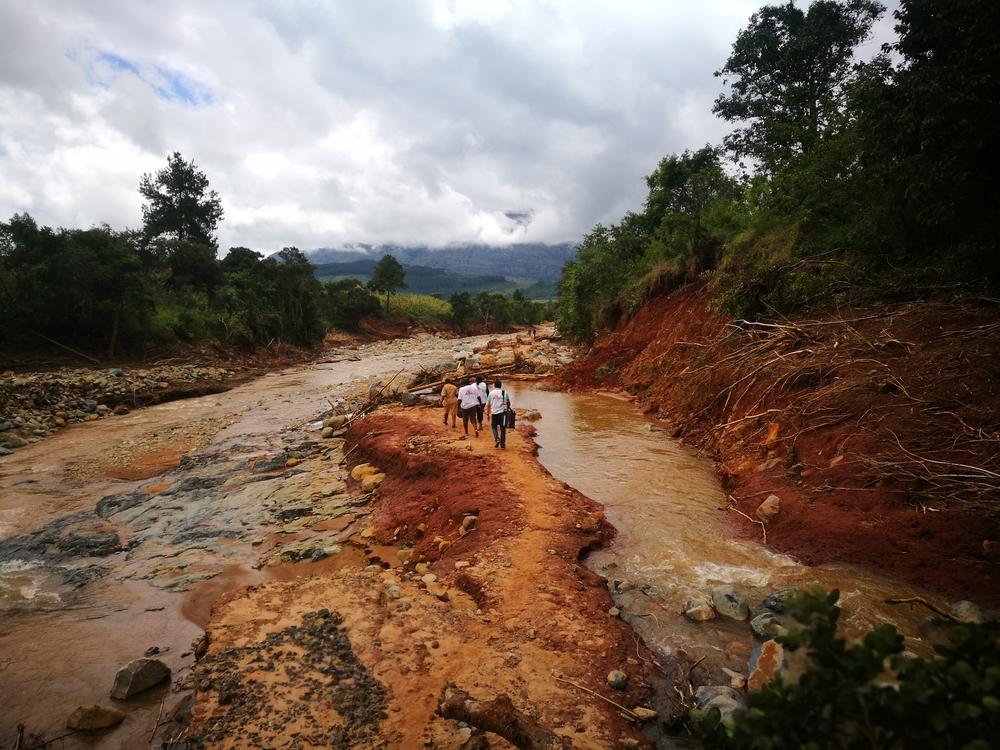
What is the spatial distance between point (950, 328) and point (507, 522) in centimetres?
803

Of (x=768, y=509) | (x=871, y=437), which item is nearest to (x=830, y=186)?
(x=871, y=437)

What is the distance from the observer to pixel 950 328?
8.07m

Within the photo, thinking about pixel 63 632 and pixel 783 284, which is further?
pixel 783 284

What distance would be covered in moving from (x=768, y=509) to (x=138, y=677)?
24.9ft

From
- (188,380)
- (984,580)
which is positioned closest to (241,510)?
(984,580)

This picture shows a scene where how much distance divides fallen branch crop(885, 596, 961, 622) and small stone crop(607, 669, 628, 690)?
10.1 feet

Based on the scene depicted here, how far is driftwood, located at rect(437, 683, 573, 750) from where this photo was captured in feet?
11.0

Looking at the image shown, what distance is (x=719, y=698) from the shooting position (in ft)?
12.5

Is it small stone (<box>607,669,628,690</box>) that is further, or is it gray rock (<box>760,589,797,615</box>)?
gray rock (<box>760,589,797,615</box>)

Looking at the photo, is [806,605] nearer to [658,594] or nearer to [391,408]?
[658,594]

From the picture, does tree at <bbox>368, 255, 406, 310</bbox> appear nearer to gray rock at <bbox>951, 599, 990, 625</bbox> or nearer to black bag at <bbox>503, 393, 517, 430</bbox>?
black bag at <bbox>503, 393, 517, 430</bbox>

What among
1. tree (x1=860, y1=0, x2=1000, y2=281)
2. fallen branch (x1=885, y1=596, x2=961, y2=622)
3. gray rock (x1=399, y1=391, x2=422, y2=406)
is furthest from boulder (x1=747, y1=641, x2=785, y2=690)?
gray rock (x1=399, y1=391, x2=422, y2=406)

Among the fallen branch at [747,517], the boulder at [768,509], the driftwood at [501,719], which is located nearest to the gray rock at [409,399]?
the fallen branch at [747,517]

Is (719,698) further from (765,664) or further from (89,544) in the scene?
(89,544)
